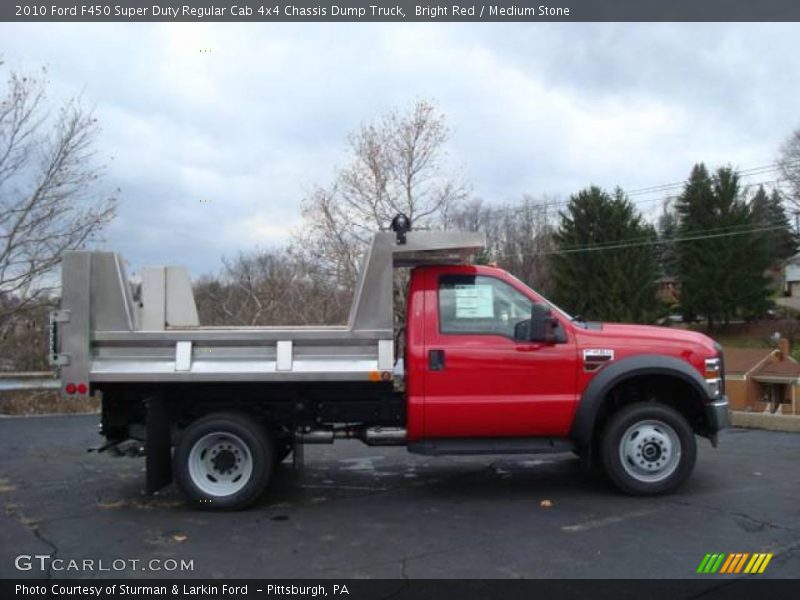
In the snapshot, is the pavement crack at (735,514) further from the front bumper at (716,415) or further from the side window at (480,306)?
the side window at (480,306)

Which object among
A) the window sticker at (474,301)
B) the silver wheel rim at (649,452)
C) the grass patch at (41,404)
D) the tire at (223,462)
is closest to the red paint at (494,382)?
the window sticker at (474,301)

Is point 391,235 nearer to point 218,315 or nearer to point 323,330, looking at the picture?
point 323,330

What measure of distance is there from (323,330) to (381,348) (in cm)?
54

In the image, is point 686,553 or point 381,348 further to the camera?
point 381,348

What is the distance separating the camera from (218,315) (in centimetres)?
2044

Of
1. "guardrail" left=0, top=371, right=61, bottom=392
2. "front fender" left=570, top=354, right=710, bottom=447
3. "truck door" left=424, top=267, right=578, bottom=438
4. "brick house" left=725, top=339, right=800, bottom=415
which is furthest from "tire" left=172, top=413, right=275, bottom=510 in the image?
"brick house" left=725, top=339, right=800, bottom=415

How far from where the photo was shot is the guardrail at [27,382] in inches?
539

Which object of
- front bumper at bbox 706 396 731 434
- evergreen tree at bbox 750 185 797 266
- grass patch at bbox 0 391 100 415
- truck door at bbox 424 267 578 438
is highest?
evergreen tree at bbox 750 185 797 266

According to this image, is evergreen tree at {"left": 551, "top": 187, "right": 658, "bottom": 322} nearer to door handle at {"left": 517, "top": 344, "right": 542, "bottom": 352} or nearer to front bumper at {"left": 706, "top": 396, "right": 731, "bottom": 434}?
front bumper at {"left": 706, "top": 396, "right": 731, "bottom": 434}

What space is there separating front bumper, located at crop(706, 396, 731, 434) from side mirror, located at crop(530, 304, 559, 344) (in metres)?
1.57

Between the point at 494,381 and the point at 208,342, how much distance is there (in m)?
2.52

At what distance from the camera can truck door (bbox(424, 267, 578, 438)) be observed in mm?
6527

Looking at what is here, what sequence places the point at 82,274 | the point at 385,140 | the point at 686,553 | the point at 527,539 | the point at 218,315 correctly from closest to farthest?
the point at 686,553, the point at 527,539, the point at 82,274, the point at 218,315, the point at 385,140

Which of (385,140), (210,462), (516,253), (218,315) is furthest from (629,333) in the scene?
(516,253)
